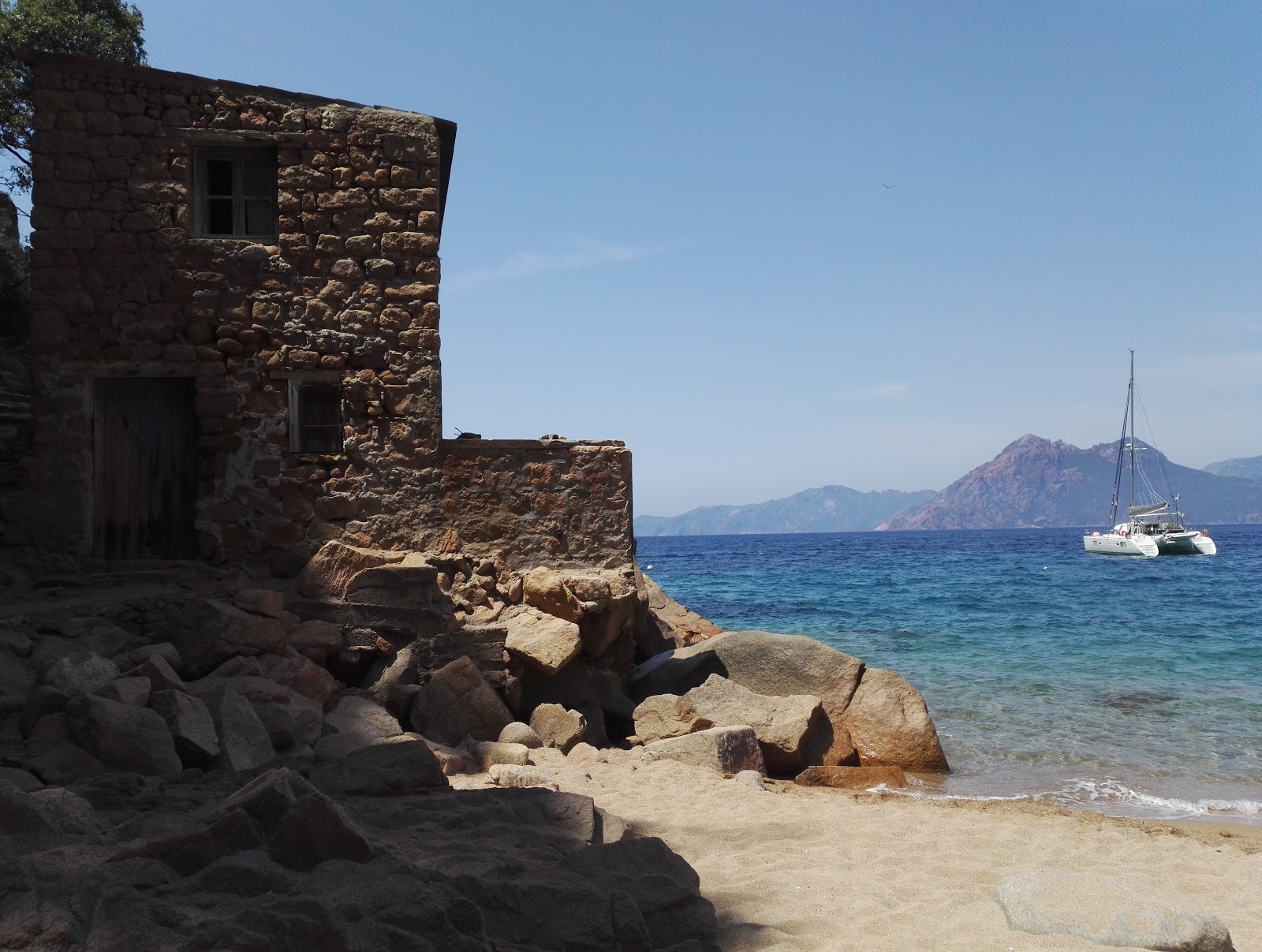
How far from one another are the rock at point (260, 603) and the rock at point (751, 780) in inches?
158

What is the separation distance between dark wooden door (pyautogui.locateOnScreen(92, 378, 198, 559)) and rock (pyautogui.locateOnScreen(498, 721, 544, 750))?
3.82 meters

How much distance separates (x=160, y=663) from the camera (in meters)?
5.84

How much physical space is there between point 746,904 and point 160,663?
3.82 meters

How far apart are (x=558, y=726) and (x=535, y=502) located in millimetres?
2362

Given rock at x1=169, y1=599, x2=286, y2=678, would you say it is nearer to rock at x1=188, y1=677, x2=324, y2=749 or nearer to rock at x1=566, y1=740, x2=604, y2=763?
rock at x1=188, y1=677, x2=324, y2=749

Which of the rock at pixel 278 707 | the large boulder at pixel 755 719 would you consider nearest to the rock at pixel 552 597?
the large boulder at pixel 755 719

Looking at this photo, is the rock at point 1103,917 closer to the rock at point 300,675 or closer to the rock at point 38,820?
the rock at point 38,820

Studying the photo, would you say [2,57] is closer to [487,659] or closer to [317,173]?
[317,173]

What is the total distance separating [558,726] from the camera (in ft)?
27.2

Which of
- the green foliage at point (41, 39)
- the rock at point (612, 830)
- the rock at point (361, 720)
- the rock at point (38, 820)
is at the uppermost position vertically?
the green foliage at point (41, 39)

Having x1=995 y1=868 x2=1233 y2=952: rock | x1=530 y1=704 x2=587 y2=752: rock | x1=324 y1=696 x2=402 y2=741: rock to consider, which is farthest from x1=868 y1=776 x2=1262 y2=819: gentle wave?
x1=324 y1=696 x2=402 y2=741: rock

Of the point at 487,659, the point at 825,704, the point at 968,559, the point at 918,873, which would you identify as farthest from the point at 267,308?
the point at 968,559

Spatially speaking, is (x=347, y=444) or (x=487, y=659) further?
(x=347, y=444)

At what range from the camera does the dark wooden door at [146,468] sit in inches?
365
